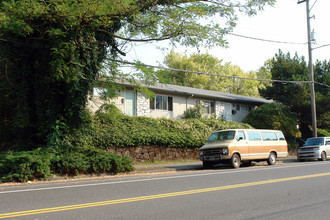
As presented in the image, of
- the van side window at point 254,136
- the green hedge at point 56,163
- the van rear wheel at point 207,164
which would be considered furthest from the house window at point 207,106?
the green hedge at point 56,163

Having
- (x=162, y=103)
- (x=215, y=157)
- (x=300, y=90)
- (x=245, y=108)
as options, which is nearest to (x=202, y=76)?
(x=245, y=108)

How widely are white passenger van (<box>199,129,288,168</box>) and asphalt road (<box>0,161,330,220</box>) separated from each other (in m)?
5.59

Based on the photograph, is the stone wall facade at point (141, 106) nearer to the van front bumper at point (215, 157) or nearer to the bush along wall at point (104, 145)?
the bush along wall at point (104, 145)

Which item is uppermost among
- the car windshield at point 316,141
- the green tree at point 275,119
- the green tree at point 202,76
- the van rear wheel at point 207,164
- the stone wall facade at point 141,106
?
the green tree at point 202,76

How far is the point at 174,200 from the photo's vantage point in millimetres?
7379

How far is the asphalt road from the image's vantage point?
607cm

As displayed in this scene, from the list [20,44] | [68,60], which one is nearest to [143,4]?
[68,60]

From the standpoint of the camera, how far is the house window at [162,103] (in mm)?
28078

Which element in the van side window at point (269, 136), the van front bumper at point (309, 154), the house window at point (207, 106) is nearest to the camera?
the van side window at point (269, 136)

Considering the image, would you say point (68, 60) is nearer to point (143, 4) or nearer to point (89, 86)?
point (89, 86)

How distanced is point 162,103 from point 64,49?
52.3ft

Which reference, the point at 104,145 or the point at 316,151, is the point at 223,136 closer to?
the point at 104,145

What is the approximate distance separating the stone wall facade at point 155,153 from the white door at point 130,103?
20.3ft

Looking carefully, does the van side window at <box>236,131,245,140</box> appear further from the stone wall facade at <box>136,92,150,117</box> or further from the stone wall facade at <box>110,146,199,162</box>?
the stone wall facade at <box>136,92,150,117</box>
